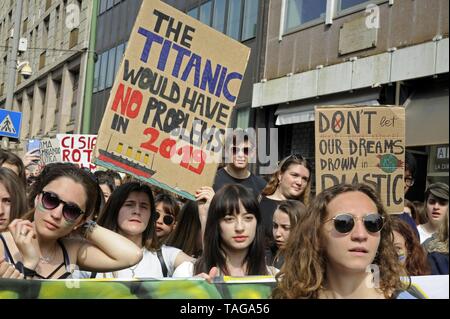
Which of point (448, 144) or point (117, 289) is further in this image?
point (117, 289)

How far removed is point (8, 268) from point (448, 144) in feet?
5.28

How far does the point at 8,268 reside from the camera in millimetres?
2330

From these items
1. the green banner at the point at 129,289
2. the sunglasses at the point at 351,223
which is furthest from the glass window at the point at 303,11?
the sunglasses at the point at 351,223

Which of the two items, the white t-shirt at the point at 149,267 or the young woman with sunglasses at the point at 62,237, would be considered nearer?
the young woman with sunglasses at the point at 62,237

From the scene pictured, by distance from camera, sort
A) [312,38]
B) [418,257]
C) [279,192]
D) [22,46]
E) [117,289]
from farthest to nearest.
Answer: [312,38], [22,46], [279,192], [418,257], [117,289]

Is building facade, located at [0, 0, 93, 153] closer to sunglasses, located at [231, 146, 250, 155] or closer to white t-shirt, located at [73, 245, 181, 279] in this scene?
sunglasses, located at [231, 146, 250, 155]

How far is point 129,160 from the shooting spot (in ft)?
11.5

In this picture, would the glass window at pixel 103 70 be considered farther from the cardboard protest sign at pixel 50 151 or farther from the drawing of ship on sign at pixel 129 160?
the drawing of ship on sign at pixel 129 160

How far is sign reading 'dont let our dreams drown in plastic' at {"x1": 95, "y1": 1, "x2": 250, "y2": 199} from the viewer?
3523 mm

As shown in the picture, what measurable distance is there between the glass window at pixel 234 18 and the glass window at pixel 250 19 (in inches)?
8.5

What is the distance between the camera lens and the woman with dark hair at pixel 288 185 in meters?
4.38

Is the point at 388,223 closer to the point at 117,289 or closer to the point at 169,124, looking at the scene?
the point at 117,289

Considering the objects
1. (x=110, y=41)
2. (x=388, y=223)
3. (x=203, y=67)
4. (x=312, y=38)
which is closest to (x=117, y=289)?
(x=388, y=223)

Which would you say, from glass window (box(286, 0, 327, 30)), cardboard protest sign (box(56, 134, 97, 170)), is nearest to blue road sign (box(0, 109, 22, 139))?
cardboard protest sign (box(56, 134, 97, 170))
